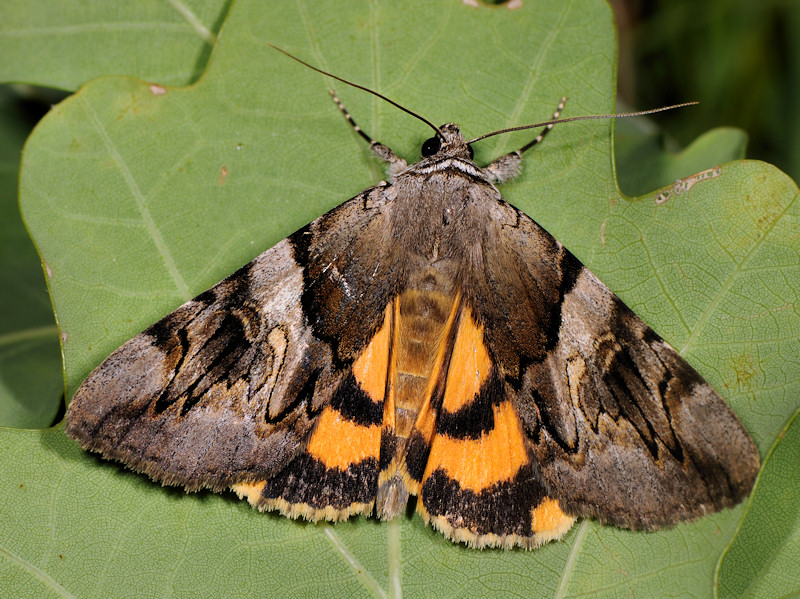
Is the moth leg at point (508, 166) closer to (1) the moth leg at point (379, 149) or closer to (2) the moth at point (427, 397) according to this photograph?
(2) the moth at point (427, 397)

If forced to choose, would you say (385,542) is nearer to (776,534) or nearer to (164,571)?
(164,571)

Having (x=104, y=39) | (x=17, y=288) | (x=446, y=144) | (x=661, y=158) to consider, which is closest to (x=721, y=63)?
(x=661, y=158)

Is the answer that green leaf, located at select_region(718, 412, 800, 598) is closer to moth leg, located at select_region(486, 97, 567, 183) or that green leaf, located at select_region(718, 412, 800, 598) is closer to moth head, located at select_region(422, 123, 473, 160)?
moth leg, located at select_region(486, 97, 567, 183)

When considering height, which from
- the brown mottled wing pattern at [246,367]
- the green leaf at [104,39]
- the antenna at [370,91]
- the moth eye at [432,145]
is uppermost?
the antenna at [370,91]

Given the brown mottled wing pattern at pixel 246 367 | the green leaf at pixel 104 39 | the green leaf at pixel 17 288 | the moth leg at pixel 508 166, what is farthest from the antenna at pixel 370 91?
the green leaf at pixel 17 288

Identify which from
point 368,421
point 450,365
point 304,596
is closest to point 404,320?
point 450,365

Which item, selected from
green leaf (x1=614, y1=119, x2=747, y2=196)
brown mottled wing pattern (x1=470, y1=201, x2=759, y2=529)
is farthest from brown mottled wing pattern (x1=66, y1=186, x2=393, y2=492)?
green leaf (x1=614, y1=119, x2=747, y2=196)
